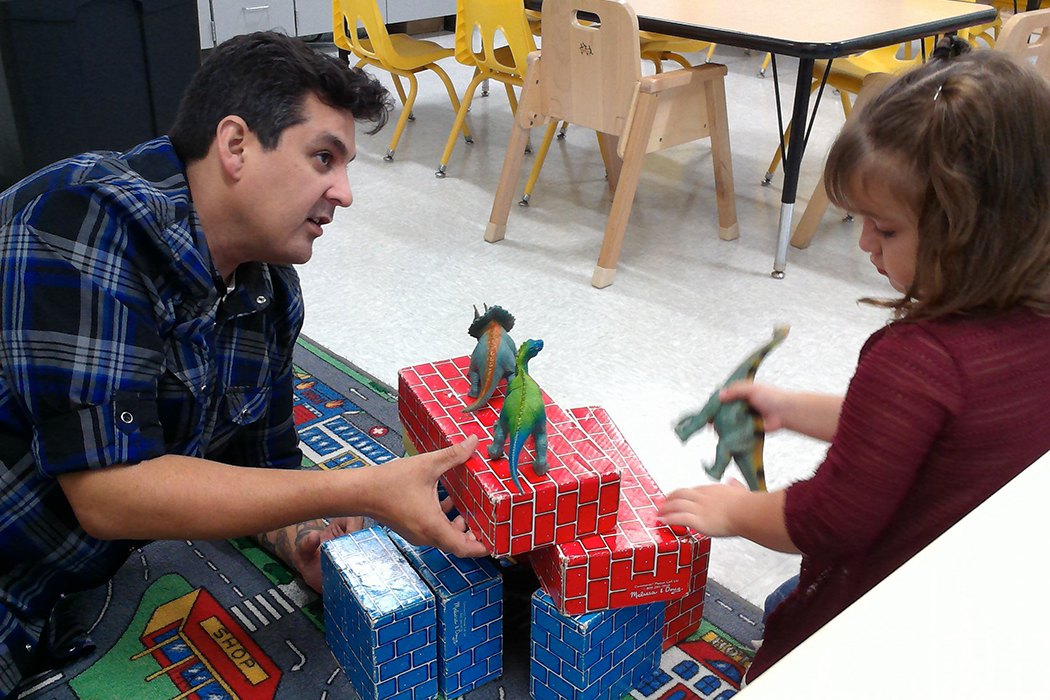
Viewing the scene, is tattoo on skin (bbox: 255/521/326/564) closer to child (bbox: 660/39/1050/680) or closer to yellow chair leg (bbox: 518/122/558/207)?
child (bbox: 660/39/1050/680)

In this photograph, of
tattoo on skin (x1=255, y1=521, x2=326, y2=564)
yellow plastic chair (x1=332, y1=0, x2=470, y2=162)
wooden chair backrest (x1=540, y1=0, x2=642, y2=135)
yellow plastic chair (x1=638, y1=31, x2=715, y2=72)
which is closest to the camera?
tattoo on skin (x1=255, y1=521, x2=326, y2=564)

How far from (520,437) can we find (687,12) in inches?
82.0

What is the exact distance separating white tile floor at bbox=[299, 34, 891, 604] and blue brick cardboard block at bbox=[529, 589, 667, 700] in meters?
0.31

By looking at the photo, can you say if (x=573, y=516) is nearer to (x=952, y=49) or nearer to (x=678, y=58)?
(x=952, y=49)

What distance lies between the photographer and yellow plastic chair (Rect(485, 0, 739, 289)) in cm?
249

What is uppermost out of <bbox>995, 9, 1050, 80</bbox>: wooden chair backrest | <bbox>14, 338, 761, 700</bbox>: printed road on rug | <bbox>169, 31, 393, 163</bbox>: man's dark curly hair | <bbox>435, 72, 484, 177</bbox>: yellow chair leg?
<bbox>169, 31, 393, 163</bbox>: man's dark curly hair

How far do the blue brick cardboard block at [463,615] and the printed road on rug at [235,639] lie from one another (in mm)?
40

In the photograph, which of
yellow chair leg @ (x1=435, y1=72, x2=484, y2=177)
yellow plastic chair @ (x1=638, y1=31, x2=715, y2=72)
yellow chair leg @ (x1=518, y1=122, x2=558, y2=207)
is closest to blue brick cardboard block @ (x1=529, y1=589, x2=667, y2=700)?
yellow chair leg @ (x1=518, y1=122, x2=558, y2=207)

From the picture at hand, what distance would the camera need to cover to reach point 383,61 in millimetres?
3670

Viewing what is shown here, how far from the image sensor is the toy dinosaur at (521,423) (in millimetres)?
1120

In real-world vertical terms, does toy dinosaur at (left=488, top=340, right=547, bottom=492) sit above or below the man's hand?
above

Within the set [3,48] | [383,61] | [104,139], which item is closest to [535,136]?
[383,61]

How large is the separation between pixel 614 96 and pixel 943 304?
1814 mm

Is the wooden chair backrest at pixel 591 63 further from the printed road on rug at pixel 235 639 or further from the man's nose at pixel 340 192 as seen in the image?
the printed road on rug at pixel 235 639
